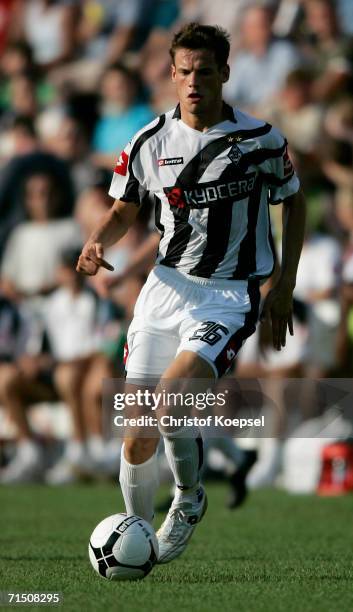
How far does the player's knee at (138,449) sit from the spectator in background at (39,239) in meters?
7.71

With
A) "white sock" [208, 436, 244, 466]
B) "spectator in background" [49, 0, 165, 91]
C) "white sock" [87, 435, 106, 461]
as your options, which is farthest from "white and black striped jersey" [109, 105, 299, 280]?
"spectator in background" [49, 0, 165, 91]

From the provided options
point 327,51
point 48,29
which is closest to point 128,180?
point 327,51

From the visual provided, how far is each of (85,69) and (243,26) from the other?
288 cm

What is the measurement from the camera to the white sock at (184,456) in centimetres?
555

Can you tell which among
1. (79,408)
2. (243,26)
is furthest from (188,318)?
(243,26)

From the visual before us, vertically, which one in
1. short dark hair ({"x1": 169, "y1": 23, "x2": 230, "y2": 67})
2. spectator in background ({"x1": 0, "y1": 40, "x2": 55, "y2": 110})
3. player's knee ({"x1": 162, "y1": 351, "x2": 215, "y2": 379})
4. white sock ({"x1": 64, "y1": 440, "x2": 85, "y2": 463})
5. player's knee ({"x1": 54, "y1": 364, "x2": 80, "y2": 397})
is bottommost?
white sock ({"x1": 64, "y1": 440, "x2": 85, "y2": 463})

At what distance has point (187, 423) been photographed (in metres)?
5.53

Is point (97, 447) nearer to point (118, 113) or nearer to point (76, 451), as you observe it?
point (76, 451)

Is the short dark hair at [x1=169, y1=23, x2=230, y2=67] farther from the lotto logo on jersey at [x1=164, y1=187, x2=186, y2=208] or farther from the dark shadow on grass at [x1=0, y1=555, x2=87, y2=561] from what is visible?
the dark shadow on grass at [x1=0, y1=555, x2=87, y2=561]

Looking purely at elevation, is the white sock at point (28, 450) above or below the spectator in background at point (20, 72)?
below

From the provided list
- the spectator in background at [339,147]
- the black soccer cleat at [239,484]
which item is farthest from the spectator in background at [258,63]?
the black soccer cleat at [239,484]

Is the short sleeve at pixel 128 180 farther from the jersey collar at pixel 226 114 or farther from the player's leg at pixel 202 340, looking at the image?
the player's leg at pixel 202 340

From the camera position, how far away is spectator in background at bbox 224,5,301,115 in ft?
42.8

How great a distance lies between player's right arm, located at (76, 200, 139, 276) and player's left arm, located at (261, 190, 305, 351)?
78 centimetres
